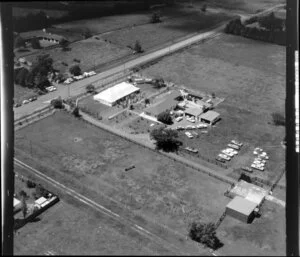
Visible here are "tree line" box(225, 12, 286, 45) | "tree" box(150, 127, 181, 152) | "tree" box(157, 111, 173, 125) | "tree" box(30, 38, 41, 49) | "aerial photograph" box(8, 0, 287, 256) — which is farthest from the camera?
"tree line" box(225, 12, 286, 45)

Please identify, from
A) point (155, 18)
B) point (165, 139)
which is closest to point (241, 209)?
point (165, 139)

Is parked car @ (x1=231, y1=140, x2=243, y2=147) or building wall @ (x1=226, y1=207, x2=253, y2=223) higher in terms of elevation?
parked car @ (x1=231, y1=140, x2=243, y2=147)

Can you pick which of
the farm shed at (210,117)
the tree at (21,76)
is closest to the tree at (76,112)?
the tree at (21,76)

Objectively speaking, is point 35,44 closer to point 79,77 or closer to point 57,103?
point 79,77

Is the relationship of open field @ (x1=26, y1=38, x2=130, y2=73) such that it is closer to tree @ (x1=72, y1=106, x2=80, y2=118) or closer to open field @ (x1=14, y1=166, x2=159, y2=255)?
tree @ (x1=72, y1=106, x2=80, y2=118)

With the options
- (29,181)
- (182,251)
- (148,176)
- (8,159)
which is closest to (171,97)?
(148,176)

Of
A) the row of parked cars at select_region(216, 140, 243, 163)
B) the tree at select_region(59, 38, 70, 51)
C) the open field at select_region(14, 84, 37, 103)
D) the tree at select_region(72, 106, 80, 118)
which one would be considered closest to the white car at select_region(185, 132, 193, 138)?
the row of parked cars at select_region(216, 140, 243, 163)

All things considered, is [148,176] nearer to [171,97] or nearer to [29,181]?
[29,181]
